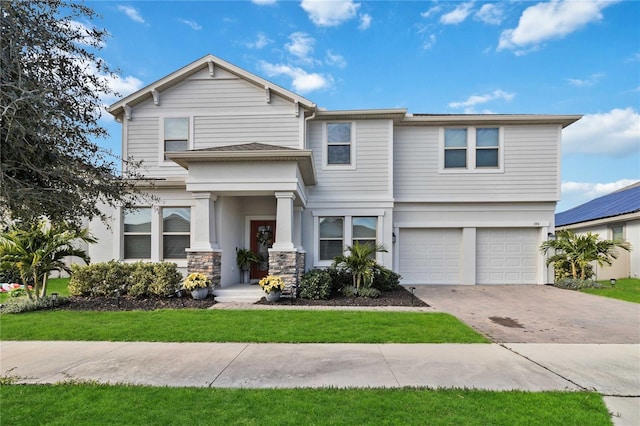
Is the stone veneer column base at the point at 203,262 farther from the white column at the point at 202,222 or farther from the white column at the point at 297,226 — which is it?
the white column at the point at 297,226

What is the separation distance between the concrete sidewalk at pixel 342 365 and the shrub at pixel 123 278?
3705 mm

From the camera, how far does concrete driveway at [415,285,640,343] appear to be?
647cm

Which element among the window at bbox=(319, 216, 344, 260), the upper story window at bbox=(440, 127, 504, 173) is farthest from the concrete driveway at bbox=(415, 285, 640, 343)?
the upper story window at bbox=(440, 127, 504, 173)

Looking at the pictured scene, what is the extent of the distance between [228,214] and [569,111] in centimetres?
1270

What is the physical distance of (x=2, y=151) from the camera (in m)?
3.31

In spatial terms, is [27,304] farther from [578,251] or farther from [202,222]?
[578,251]

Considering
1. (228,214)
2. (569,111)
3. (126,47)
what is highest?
(569,111)

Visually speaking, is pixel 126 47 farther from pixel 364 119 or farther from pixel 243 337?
pixel 364 119

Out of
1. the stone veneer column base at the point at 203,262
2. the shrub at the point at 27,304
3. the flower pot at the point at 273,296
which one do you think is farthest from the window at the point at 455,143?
the shrub at the point at 27,304

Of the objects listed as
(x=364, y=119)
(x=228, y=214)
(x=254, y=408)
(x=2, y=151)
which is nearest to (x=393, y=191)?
(x=364, y=119)

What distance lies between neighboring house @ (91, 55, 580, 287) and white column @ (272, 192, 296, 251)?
4.91 feet

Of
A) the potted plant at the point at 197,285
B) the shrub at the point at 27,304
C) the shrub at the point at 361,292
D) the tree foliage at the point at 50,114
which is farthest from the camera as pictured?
the shrub at the point at 361,292

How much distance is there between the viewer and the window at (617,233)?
50.8ft

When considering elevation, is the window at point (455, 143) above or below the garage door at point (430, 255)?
above
